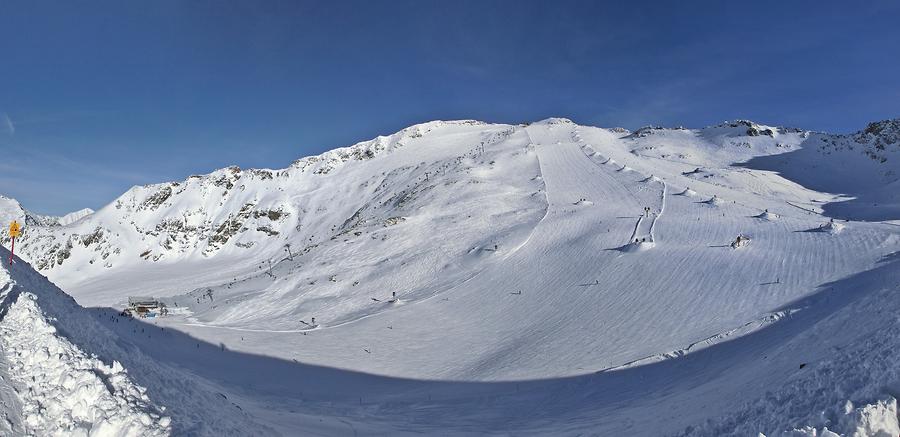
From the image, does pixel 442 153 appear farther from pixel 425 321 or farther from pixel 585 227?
pixel 425 321

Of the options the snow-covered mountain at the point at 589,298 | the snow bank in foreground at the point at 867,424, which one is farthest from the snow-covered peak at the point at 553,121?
the snow bank in foreground at the point at 867,424

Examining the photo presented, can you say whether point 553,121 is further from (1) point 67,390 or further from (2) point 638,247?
(1) point 67,390

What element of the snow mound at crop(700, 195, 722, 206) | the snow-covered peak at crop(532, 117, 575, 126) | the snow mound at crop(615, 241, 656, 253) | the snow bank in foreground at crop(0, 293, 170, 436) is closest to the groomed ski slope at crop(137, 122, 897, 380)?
the snow mound at crop(615, 241, 656, 253)

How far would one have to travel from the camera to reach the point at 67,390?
950cm

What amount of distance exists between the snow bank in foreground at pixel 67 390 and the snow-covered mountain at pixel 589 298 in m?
5.93

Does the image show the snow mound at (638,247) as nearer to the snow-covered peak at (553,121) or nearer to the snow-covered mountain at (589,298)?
the snow-covered mountain at (589,298)

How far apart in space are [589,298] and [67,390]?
2368 centimetres

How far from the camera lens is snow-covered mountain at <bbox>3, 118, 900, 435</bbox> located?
13.9 meters

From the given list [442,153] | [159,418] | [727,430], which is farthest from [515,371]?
[442,153]

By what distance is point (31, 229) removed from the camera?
111 m

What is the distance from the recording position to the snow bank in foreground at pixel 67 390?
29.4 feet

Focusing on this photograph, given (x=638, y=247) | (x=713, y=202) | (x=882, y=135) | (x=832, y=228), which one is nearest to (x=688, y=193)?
(x=713, y=202)

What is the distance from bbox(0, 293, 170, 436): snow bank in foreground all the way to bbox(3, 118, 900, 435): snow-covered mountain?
5929 mm

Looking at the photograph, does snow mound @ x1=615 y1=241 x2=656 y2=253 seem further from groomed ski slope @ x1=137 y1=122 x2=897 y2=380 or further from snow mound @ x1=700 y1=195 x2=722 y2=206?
Result: snow mound @ x1=700 y1=195 x2=722 y2=206
